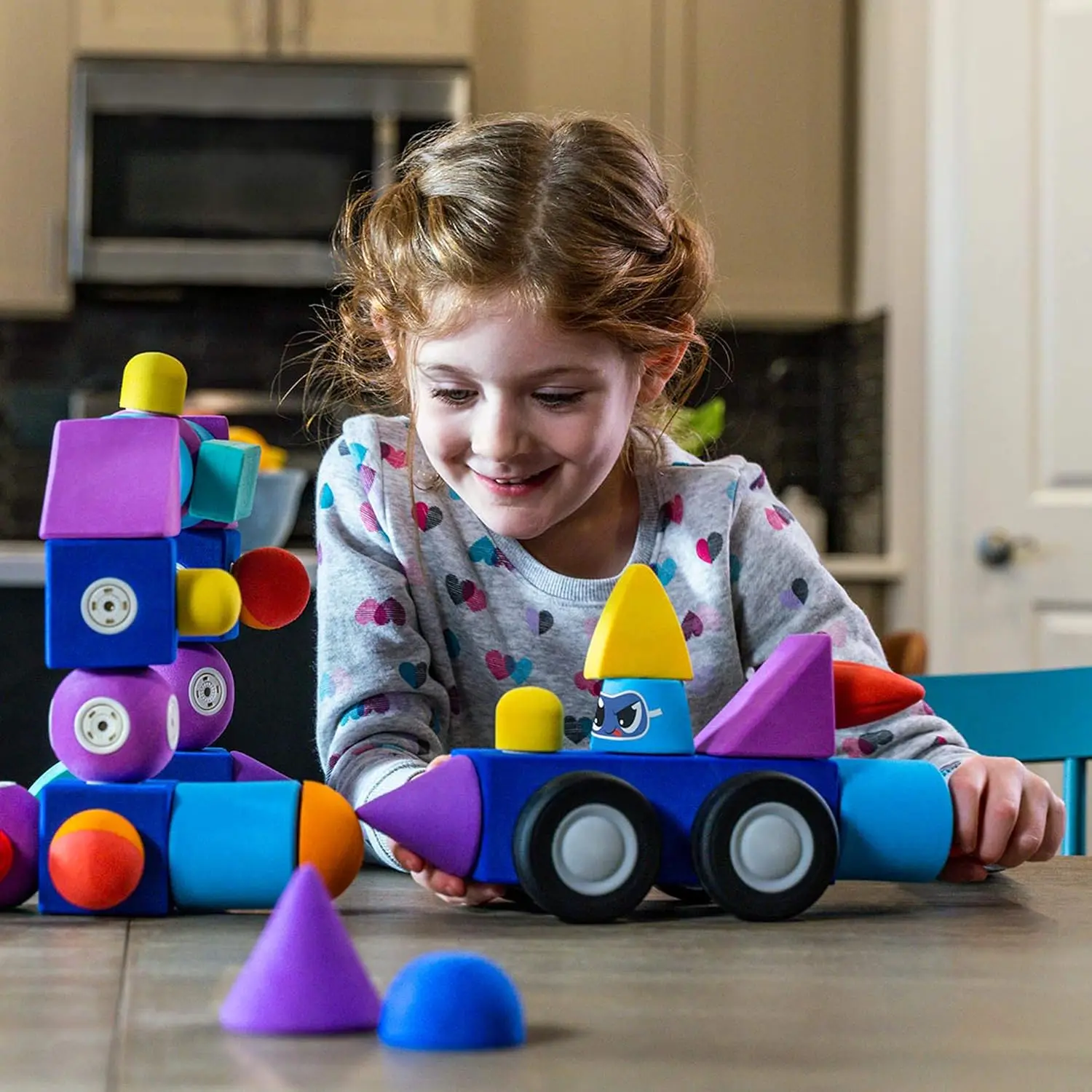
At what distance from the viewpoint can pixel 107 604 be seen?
72cm

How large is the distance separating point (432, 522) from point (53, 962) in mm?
625

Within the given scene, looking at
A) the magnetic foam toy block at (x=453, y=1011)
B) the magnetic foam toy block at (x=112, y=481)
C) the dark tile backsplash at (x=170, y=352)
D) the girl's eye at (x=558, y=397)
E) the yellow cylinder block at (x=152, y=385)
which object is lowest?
the magnetic foam toy block at (x=453, y=1011)

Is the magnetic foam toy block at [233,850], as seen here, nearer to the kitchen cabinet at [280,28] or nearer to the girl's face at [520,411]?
the girl's face at [520,411]

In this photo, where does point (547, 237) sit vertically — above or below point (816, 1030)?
above

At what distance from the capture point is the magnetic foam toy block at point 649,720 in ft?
2.47

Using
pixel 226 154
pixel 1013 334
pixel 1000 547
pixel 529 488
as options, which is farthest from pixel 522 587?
pixel 226 154

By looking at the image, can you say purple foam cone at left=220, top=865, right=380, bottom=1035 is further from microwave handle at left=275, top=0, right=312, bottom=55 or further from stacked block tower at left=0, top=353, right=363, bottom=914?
microwave handle at left=275, top=0, right=312, bottom=55

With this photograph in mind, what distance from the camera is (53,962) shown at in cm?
62

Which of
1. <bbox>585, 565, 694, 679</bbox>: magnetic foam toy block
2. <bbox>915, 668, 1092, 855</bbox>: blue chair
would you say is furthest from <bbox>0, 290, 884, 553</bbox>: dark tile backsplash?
<bbox>585, 565, 694, 679</bbox>: magnetic foam toy block

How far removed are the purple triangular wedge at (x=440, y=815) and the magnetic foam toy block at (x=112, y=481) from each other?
167mm

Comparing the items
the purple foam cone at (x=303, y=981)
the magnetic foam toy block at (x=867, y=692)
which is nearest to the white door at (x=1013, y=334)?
the magnetic foam toy block at (x=867, y=692)

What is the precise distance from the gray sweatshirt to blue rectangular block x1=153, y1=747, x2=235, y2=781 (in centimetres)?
25

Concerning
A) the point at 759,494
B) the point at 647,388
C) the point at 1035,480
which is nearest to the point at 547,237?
the point at 647,388

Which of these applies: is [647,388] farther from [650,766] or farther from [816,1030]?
[816,1030]
